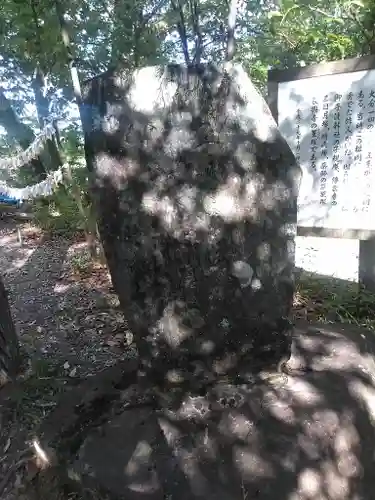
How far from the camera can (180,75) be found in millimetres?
1810

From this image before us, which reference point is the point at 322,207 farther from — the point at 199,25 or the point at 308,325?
the point at 199,25

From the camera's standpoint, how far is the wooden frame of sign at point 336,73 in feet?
9.95

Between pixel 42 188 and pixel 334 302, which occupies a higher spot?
pixel 42 188

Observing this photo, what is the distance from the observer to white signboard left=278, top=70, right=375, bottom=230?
3.10m

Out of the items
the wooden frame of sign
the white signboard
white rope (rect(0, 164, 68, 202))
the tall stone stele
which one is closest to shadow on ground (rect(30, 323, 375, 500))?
the tall stone stele

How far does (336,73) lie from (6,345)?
3.33 m

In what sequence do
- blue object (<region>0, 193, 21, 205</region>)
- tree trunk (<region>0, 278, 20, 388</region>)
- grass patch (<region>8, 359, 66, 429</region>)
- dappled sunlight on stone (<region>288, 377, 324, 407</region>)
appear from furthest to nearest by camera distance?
blue object (<region>0, 193, 21, 205</region>) → tree trunk (<region>0, 278, 20, 388</region>) → grass patch (<region>8, 359, 66, 429</region>) → dappled sunlight on stone (<region>288, 377, 324, 407</region>)

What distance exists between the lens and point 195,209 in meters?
1.93

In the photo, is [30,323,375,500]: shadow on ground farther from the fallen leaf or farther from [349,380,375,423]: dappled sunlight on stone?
the fallen leaf

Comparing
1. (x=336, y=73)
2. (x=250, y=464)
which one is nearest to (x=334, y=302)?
(x=336, y=73)

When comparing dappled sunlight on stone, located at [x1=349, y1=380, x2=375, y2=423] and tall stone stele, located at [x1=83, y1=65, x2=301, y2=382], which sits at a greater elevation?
tall stone stele, located at [x1=83, y1=65, x2=301, y2=382]

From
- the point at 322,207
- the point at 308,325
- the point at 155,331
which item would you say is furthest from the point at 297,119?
the point at 155,331

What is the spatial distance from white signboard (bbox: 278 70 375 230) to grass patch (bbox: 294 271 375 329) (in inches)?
30.8

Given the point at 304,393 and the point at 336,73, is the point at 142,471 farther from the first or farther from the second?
the point at 336,73
